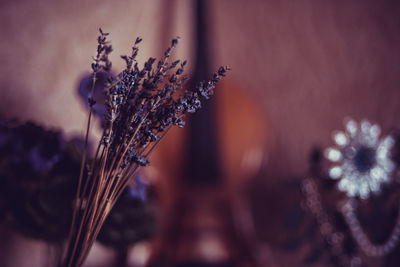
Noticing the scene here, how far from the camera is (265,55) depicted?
122cm

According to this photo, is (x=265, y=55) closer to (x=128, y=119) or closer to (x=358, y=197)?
(x=358, y=197)

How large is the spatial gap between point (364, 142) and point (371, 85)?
0.31 m

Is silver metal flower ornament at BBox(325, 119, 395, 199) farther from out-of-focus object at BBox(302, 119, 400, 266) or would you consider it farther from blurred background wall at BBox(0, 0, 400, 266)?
blurred background wall at BBox(0, 0, 400, 266)

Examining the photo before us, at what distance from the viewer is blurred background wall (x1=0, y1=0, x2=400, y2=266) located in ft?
2.46

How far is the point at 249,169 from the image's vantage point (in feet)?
3.57

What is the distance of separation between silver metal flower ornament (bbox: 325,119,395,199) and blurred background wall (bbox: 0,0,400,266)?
21 centimetres

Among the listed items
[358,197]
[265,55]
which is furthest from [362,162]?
[265,55]

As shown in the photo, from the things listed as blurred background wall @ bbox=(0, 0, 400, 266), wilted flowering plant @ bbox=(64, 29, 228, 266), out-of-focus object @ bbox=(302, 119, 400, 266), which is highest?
blurred background wall @ bbox=(0, 0, 400, 266)

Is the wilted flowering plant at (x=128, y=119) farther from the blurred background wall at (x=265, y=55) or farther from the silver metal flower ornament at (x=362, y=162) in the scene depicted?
the silver metal flower ornament at (x=362, y=162)

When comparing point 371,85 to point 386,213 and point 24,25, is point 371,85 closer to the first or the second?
point 386,213

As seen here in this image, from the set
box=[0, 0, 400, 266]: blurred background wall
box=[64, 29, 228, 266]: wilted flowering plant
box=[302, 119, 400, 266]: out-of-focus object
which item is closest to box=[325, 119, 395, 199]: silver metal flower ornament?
box=[302, 119, 400, 266]: out-of-focus object

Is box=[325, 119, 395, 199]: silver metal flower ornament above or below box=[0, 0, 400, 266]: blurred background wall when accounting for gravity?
below

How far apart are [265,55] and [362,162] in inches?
23.3

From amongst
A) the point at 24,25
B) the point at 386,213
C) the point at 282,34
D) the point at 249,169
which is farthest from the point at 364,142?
the point at 24,25
